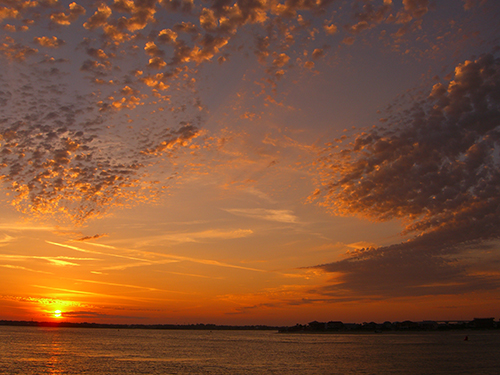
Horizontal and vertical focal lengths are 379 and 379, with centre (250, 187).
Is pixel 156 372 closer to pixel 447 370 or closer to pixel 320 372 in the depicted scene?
pixel 320 372

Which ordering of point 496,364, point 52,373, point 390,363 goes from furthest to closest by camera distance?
point 390,363 → point 496,364 → point 52,373

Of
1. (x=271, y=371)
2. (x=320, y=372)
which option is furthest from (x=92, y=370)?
(x=320, y=372)

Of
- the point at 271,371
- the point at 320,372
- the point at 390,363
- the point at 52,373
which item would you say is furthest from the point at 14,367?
the point at 390,363

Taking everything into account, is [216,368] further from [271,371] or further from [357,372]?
[357,372]

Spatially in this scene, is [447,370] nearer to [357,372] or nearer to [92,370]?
[357,372]

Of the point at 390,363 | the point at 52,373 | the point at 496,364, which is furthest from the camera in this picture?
the point at 390,363

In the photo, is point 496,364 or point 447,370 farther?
point 496,364

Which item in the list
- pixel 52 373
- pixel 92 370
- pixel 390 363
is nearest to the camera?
pixel 52 373

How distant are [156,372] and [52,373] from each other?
1585 centimetres

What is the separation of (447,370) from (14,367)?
236 ft

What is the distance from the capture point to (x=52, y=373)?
58.8 m

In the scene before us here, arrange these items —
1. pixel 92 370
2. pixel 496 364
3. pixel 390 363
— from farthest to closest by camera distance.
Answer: pixel 390 363 < pixel 496 364 < pixel 92 370

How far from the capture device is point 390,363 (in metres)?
74.1

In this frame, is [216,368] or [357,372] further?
[216,368]
